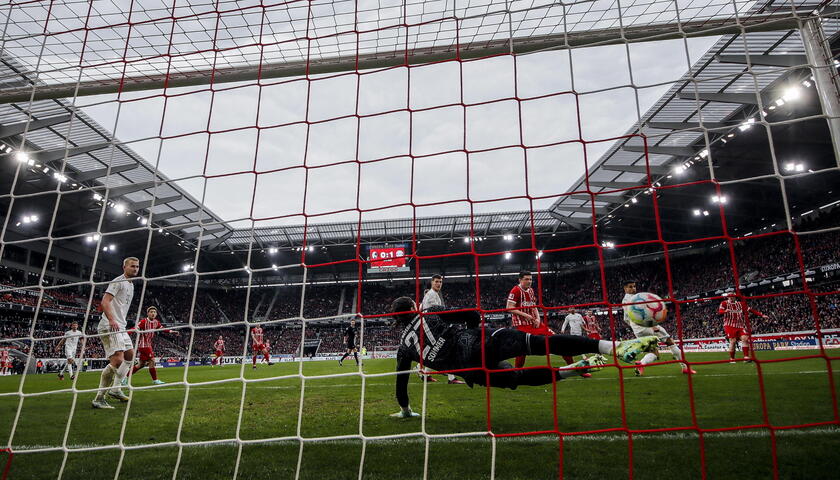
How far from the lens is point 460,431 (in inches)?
166

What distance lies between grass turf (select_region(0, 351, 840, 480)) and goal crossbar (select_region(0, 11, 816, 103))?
8.99ft

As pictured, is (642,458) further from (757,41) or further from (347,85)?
(757,41)

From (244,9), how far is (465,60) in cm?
206

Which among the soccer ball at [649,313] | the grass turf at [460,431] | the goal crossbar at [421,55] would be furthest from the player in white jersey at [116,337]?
the soccer ball at [649,313]

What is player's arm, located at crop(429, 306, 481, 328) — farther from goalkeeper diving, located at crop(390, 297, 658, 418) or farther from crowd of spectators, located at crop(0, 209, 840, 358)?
crowd of spectators, located at crop(0, 209, 840, 358)

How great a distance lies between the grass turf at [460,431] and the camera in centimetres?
302

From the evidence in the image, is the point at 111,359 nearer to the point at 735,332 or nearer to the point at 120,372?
the point at 120,372

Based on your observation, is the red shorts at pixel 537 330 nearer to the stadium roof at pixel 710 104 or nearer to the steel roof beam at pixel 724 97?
the stadium roof at pixel 710 104

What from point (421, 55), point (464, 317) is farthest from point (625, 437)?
point (421, 55)

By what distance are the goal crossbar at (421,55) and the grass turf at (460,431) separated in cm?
274

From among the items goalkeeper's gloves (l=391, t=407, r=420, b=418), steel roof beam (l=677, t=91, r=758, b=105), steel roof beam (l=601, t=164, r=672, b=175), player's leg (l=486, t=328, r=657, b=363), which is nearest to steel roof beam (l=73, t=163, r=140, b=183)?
goalkeeper's gloves (l=391, t=407, r=420, b=418)

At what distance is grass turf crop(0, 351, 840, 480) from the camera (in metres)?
3.02

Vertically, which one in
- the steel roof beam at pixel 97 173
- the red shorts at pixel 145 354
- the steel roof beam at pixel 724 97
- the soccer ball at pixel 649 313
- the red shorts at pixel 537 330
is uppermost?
the steel roof beam at pixel 724 97

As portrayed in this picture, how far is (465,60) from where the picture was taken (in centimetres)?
413
